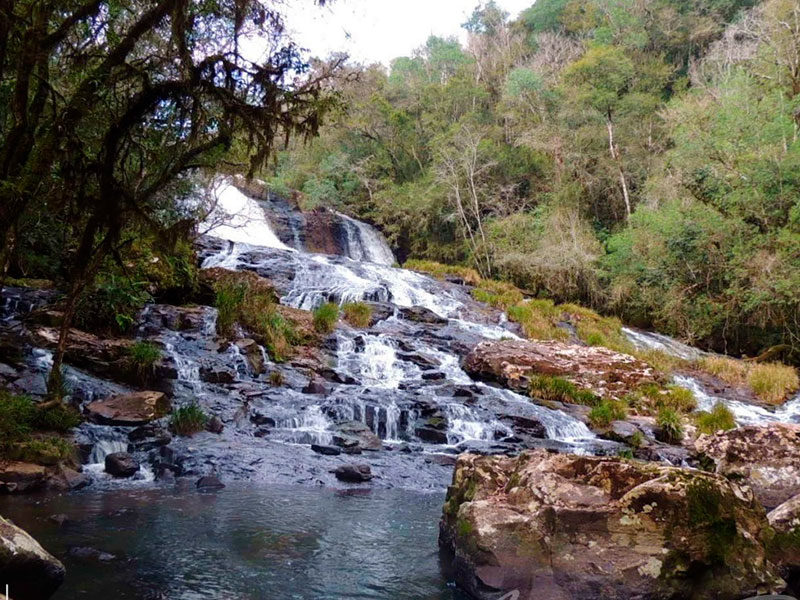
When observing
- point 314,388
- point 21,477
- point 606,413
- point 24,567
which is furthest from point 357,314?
point 24,567

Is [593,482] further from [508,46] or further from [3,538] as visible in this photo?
[508,46]

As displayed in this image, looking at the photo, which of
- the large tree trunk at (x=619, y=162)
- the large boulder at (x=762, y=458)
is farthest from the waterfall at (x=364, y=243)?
the large boulder at (x=762, y=458)

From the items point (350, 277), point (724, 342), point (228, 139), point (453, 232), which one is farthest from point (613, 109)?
point (228, 139)

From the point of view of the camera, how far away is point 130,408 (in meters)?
8.70

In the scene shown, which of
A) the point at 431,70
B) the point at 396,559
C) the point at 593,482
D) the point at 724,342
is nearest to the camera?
the point at 593,482

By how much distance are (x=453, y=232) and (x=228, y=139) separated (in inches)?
846

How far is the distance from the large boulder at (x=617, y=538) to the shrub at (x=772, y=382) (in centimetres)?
→ 1124

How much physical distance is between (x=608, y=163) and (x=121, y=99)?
75.6 feet

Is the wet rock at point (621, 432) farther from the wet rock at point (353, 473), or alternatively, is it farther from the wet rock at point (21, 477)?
the wet rock at point (21, 477)

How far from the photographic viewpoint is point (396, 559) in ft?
16.6

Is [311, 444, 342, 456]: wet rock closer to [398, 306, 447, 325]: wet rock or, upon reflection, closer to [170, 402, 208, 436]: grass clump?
[170, 402, 208, 436]: grass clump

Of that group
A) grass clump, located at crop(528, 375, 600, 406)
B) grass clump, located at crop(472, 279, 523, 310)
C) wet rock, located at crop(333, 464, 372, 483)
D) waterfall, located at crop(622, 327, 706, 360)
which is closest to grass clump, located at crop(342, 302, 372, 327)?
grass clump, located at crop(528, 375, 600, 406)

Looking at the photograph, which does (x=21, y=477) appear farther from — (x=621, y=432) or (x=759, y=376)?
(x=759, y=376)

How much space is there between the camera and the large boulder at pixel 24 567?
3.34 metres
